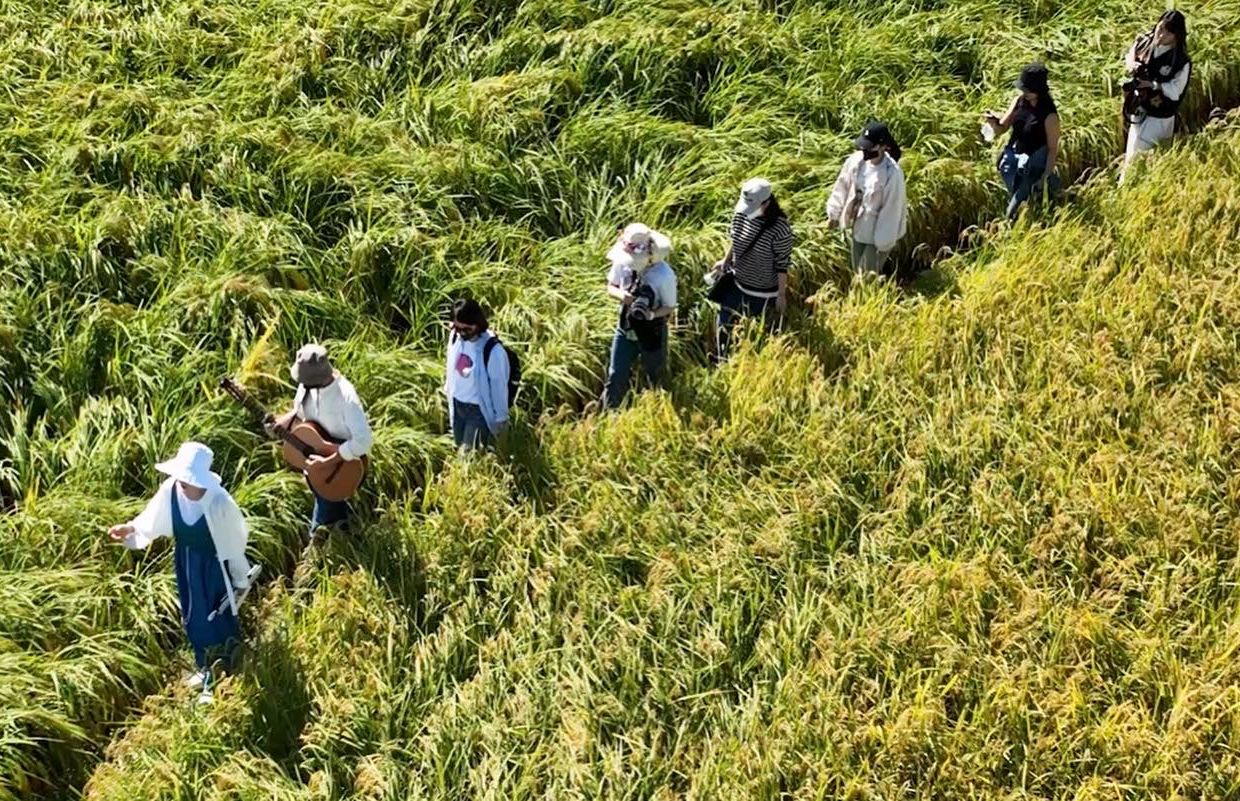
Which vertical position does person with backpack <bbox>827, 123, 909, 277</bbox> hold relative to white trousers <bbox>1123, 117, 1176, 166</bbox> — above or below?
below

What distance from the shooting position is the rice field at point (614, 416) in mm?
4078

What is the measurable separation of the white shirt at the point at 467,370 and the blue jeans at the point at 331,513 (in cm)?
74

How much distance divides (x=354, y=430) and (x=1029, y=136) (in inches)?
164

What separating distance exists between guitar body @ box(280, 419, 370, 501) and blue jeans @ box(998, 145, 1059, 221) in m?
4.14

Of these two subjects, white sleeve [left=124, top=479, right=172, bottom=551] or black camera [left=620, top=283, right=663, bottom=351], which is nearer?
white sleeve [left=124, top=479, right=172, bottom=551]

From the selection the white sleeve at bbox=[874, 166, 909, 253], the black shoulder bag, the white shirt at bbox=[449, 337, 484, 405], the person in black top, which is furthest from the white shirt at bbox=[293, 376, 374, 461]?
the person in black top

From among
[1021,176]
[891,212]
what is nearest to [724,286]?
[891,212]

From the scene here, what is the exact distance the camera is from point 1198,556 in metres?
4.37

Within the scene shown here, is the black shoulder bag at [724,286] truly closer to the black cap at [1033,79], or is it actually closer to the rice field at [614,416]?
the rice field at [614,416]

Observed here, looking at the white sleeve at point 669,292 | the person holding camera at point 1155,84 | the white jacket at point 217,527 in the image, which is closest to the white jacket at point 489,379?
the white sleeve at point 669,292

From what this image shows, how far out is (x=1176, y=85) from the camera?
6.36 m

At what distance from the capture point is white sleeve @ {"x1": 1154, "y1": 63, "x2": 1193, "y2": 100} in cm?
632

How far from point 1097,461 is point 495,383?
2.73 meters

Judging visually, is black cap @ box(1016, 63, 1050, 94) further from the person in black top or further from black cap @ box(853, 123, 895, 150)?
black cap @ box(853, 123, 895, 150)
